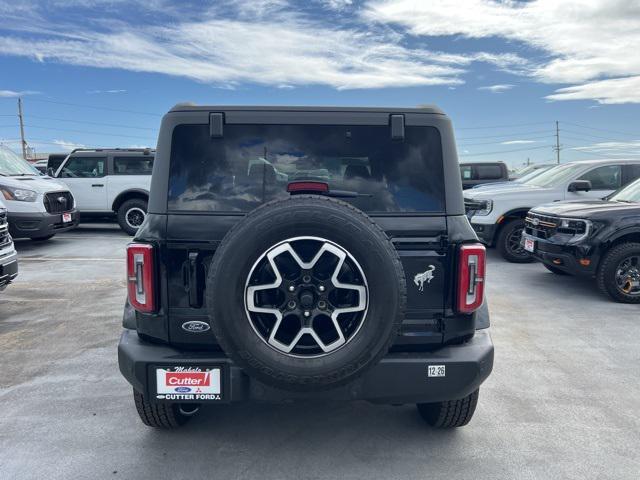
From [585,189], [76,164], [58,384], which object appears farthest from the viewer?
[76,164]

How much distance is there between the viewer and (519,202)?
9.12 m

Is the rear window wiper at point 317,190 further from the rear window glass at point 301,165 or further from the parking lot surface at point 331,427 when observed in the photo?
the parking lot surface at point 331,427

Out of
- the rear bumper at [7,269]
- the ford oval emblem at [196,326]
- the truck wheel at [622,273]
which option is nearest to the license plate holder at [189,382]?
the ford oval emblem at [196,326]

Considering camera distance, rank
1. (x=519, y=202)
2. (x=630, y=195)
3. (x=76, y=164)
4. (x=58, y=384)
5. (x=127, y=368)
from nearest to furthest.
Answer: (x=127, y=368) < (x=58, y=384) < (x=630, y=195) < (x=519, y=202) < (x=76, y=164)

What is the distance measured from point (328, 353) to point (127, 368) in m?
1.09

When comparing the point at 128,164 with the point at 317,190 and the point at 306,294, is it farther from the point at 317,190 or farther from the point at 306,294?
the point at 306,294

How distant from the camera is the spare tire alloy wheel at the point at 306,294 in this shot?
2402mm

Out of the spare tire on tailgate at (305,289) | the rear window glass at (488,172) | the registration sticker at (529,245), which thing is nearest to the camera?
the spare tire on tailgate at (305,289)

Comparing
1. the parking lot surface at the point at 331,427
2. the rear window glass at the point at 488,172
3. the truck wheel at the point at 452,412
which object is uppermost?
the rear window glass at the point at 488,172

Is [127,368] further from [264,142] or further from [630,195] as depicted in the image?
[630,195]

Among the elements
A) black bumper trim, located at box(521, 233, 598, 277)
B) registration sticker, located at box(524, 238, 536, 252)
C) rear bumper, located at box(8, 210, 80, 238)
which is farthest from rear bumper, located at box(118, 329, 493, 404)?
rear bumper, located at box(8, 210, 80, 238)

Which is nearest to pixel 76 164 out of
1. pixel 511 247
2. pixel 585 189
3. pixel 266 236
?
pixel 511 247

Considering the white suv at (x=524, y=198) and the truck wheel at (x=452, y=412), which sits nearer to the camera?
the truck wheel at (x=452, y=412)

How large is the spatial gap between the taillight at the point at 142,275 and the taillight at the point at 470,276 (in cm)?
157
